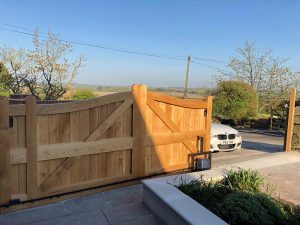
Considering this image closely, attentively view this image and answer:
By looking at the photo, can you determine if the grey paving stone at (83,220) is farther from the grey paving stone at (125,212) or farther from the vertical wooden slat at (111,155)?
the vertical wooden slat at (111,155)

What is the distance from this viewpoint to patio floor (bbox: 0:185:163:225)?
3299 mm

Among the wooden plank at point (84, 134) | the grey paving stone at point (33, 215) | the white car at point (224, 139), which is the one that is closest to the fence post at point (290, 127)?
the white car at point (224, 139)

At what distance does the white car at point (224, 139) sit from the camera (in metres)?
8.23

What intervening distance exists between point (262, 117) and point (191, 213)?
19339mm

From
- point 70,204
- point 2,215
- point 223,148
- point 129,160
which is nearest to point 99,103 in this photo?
point 129,160

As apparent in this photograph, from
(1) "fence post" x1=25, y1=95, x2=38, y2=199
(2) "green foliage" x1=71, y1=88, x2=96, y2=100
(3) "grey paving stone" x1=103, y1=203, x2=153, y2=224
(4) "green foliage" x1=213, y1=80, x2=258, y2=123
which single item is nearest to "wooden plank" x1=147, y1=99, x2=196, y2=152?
(3) "grey paving stone" x1=103, y1=203, x2=153, y2=224

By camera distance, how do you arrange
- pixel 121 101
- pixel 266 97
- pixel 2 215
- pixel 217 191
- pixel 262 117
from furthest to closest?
pixel 266 97 → pixel 262 117 → pixel 121 101 → pixel 217 191 → pixel 2 215

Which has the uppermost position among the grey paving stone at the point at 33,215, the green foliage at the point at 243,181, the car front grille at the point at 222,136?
the green foliage at the point at 243,181

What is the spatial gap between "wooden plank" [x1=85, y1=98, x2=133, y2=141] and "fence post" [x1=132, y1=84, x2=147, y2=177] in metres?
0.17

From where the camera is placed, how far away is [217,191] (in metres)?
3.78

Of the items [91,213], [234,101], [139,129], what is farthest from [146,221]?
[234,101]

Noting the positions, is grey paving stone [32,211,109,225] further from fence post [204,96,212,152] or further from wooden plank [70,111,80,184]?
fence post [204,96,212,152]

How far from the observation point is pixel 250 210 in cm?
286

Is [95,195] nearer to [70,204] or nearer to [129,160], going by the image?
[70,204]
